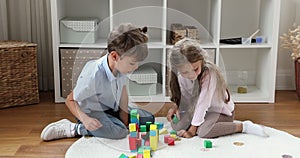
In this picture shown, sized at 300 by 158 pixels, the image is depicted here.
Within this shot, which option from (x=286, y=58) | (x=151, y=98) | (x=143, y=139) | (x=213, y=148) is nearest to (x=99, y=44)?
(x=151, y=98)

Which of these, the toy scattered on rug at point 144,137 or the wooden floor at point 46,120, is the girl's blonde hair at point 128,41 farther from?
the wooden floor at point 46,120

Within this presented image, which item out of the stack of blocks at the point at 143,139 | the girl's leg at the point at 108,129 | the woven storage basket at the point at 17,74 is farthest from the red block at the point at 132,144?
the woven storage basket at the point at 17,74

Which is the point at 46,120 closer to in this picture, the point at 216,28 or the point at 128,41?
the point at 128,41

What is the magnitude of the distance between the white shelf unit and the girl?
0.12 meters

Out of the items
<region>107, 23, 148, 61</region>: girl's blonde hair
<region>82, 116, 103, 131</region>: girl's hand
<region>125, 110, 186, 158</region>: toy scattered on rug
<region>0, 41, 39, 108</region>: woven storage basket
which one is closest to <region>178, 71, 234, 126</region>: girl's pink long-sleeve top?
<region>125, 110, 186, 158</region>: toy scattered on rug

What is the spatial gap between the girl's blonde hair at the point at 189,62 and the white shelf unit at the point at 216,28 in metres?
0.11

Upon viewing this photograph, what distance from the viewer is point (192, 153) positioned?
1587 mm

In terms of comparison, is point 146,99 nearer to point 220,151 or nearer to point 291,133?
point 220,151

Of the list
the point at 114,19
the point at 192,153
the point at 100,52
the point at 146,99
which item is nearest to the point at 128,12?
the point at 114,19

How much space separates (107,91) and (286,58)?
1335mm

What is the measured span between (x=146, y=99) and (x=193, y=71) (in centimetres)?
28

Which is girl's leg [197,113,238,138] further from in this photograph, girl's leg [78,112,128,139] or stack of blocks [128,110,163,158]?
girl's leg [78,112,128,139]

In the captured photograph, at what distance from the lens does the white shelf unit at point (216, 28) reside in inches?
81.4

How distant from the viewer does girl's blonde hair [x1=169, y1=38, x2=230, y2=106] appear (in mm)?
1636
